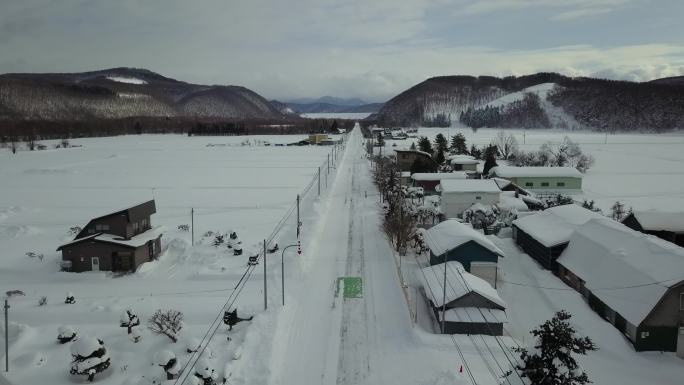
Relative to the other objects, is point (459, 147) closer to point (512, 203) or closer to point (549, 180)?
point (549, 180)

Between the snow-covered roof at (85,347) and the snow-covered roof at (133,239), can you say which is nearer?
the snow-covered roof at (85,347)

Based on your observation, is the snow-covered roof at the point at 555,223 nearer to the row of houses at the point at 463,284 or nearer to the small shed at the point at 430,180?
the row of houses at the point at 463,284

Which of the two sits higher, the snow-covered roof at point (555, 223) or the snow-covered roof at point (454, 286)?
the snow-covered roof at point (555, 223)

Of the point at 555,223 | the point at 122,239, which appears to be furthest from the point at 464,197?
the point at 122,239

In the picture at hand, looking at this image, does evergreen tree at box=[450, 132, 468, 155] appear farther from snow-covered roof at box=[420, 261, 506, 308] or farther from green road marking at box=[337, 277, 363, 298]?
green road marking at box=[337, 277, 363, 298]

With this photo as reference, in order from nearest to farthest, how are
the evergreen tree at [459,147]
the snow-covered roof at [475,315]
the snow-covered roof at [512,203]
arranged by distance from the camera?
1. the snow-covered roof at [475,315]
2. the snow-covered roof at [512,203]
3. the evergreen tree at [459,147]

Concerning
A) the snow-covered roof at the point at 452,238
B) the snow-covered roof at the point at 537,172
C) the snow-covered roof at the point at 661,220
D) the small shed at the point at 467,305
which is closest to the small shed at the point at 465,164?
the snow-covered roof at the point at 537,172
